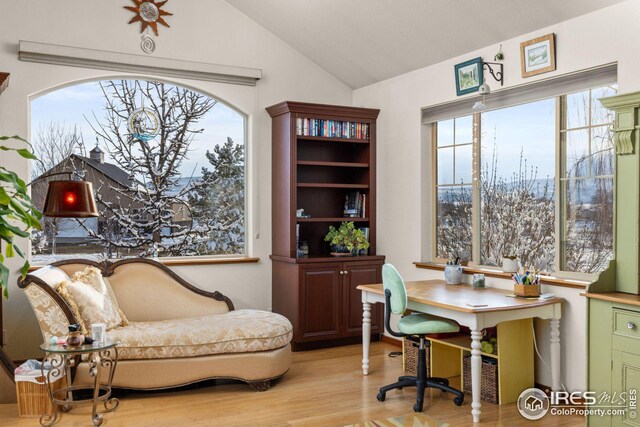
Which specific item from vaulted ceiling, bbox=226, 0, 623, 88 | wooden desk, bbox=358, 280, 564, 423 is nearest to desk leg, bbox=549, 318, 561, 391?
wooden desk, bbox=358, 280, 564, 423

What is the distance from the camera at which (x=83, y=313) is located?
449cm

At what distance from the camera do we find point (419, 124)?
5.75 meters

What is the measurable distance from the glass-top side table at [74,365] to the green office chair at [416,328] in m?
1.83

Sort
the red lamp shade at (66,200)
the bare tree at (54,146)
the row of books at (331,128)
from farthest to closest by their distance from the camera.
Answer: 1. the row of books at (331,128)
2. the bare tree at (54,146)
3. the red lamp shade at (66,200)

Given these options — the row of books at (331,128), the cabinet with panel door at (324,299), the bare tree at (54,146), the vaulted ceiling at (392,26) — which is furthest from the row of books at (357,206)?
the bare tree at (54,146)

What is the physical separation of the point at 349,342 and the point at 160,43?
3.32 metres

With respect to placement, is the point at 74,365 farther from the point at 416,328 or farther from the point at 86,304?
the point at 416,328

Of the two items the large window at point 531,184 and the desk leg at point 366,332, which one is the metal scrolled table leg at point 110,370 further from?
the large window at point 531,184

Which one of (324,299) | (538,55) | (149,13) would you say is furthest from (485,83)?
(149,13)

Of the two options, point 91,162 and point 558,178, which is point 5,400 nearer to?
point 91,162

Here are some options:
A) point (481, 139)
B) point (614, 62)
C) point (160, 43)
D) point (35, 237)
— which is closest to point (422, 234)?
point (481, 139)

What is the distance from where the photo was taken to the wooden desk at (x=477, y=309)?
394 centimetres

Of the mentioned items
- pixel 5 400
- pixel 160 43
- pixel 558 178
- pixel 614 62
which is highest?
pixel 160 43

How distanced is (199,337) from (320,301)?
160cm
